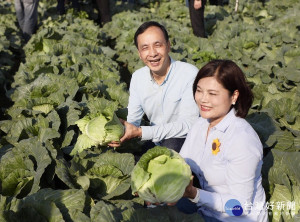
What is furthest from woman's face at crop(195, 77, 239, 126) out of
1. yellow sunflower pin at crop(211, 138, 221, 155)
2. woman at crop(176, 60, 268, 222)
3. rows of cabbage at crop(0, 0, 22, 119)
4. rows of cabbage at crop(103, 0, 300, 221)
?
rows of cabbage at crop(0, 0, 22, 119)

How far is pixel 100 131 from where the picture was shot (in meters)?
2.86

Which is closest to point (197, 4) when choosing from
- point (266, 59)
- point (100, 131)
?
point (266, 59)

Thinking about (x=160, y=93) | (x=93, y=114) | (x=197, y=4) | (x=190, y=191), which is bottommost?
(x=190, y=191)

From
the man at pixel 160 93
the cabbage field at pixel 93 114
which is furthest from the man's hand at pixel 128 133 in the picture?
the cabbage field at pixel 93 114

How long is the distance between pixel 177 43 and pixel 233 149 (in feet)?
17.4

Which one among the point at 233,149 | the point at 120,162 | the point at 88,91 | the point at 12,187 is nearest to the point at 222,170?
the point at 233,149

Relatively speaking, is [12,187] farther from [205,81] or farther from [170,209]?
[205,81]

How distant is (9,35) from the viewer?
866cm

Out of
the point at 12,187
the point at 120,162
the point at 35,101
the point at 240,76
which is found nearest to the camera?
the point at 240,76

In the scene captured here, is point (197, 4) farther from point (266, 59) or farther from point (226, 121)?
point (226, 121)

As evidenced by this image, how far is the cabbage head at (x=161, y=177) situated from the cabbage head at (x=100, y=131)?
79cm

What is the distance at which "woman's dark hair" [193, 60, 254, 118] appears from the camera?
2113 mm

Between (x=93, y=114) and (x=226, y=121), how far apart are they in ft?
4.59

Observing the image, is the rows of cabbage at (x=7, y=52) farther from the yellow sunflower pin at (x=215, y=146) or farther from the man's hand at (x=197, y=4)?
the man's hand at (x=197, y=4)
